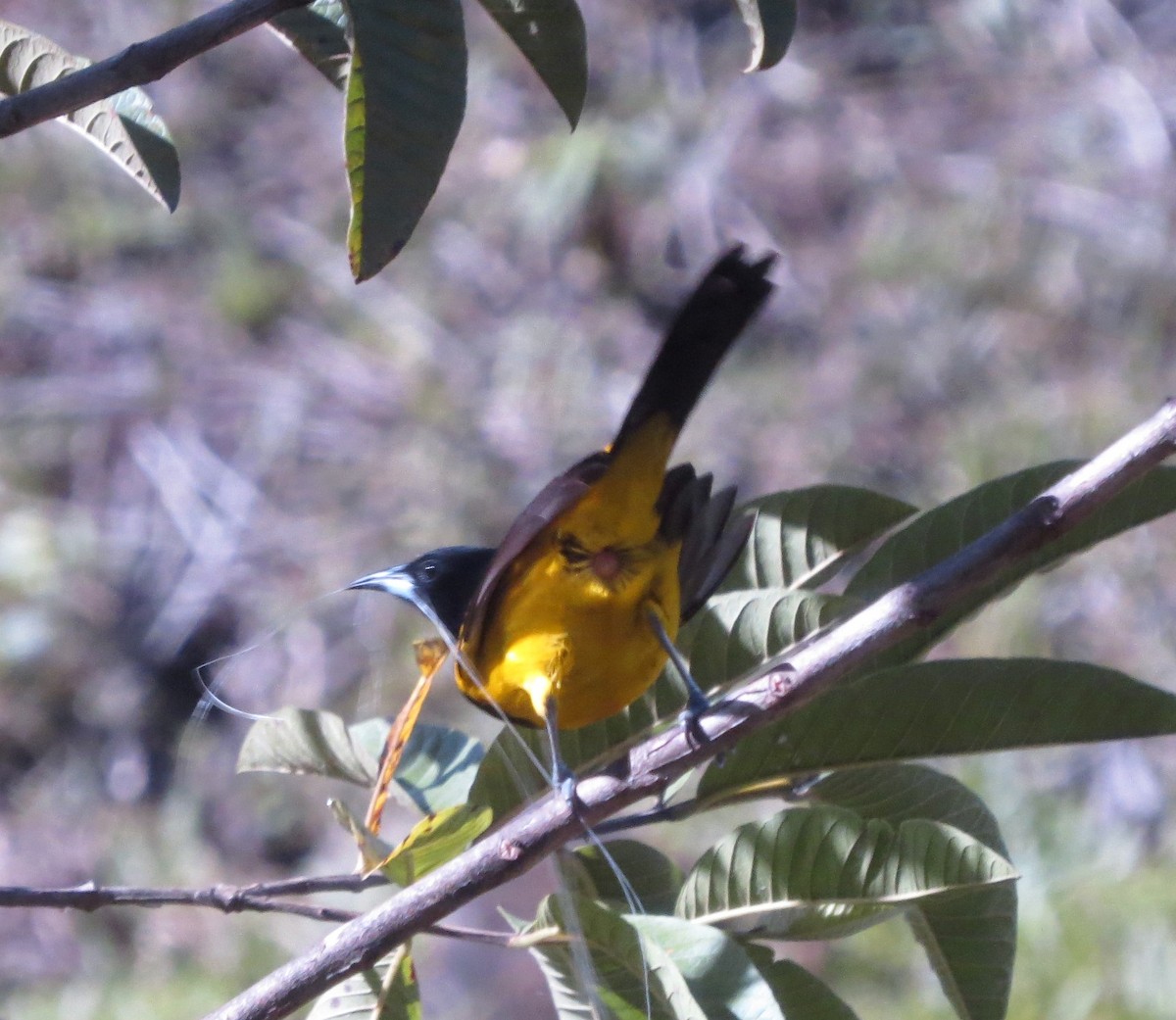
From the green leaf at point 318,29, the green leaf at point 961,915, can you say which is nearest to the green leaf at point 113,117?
the green leaf at point 318,29

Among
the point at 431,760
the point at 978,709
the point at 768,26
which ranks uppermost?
the point at 768,26

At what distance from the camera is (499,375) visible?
6754mm

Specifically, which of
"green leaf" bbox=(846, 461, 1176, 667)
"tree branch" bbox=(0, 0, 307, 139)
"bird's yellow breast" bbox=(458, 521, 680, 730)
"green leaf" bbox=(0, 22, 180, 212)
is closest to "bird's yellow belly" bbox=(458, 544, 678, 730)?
"bird's yellow breast" bbox=(458, 521, 680, 730)

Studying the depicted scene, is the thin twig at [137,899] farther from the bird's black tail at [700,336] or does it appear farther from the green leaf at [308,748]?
the bird's black tail at [700,336]

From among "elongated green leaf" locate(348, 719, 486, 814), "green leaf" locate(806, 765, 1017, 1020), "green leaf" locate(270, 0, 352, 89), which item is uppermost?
"green leaf" locate(270, 0, 352, 89)

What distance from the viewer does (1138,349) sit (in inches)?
250

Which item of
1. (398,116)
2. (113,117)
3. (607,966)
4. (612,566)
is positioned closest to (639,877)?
(607,966)

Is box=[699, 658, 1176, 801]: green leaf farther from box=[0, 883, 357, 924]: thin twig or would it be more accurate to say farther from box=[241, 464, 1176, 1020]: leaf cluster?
box=[0, 883, 357, 924]: thin twig

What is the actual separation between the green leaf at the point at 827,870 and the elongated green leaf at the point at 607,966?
0.46 feet

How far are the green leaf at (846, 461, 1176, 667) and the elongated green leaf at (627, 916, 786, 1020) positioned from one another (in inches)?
16.6

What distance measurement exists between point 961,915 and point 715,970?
33 centimetres

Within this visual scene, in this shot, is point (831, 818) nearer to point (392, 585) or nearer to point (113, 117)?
point (392, 585)

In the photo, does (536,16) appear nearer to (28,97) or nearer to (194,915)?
(28,97)

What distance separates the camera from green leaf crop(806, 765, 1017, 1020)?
1552 mm
